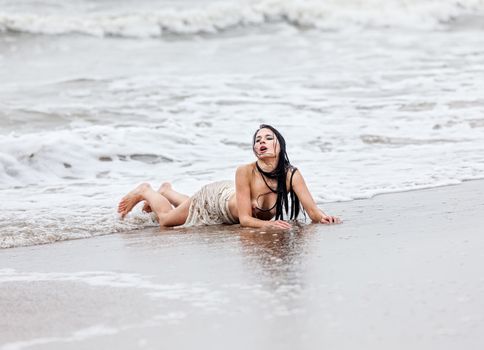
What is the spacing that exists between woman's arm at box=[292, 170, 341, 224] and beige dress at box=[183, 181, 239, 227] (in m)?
0.57

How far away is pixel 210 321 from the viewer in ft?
12.9

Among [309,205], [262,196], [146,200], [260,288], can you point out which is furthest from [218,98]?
[260,288]

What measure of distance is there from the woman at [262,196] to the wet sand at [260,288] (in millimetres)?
259

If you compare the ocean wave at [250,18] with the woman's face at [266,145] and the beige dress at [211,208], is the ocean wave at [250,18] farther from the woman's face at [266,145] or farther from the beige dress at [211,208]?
the woman's face at [266,145]

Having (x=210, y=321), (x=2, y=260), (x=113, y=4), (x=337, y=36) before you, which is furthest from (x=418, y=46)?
(x=210, y=321)

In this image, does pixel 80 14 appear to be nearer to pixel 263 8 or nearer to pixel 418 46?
pixel 263 8

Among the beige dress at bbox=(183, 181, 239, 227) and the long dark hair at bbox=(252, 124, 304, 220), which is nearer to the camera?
the long dark hair at bbox=(252, 124, 304, 220)

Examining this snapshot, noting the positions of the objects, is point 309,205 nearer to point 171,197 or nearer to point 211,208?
point 211,208

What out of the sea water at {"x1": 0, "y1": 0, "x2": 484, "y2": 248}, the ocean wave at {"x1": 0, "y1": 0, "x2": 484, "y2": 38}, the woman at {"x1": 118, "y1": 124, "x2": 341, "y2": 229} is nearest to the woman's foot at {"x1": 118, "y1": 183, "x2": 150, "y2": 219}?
the sea water at {"x1": 0, "y1": 0, "x2": 484, "y2": 248}

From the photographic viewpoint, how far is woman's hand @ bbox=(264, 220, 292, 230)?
6.23m

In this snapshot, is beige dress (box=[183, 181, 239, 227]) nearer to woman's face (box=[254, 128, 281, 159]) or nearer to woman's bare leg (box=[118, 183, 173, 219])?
woman's bare leg (box=[118, 183, 173, 219])

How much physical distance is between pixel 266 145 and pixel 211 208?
2.34 feet

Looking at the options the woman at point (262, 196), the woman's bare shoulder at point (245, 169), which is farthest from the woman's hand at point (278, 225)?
the woman's bare shoulder at point (245, 169)

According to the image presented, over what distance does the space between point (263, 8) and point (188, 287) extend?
18821 millimetres
